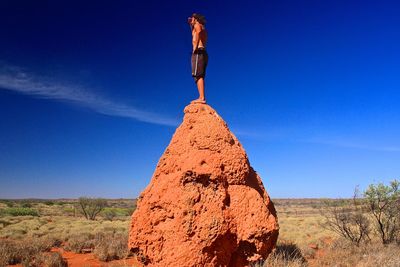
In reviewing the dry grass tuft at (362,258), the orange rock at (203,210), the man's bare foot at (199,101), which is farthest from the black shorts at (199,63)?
the dry grass tuft at (362,258)

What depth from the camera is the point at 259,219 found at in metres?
4.98

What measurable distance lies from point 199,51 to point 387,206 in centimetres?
881

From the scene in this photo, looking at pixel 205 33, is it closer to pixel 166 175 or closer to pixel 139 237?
pixel 166 175

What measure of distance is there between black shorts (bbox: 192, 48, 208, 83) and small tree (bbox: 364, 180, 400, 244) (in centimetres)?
834

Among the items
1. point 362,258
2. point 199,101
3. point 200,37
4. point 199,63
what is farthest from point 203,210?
point 362,258

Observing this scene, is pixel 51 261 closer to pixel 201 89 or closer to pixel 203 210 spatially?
pixel 201 89

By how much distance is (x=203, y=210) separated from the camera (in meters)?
4.68

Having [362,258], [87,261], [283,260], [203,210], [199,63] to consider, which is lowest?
Answer: [87,261]

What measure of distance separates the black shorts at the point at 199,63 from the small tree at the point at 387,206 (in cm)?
834

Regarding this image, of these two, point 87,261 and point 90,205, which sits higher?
point 90,205

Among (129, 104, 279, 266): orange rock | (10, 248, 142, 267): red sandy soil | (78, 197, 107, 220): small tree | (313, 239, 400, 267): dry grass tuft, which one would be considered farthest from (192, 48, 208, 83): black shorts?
(78, 197, 107, 220): small tree

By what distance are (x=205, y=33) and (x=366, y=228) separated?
31.3 ft

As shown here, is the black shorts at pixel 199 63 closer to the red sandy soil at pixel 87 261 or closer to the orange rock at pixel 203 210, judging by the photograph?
the orange rock at pixel 203 210

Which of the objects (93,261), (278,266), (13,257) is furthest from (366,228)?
(13,257)
